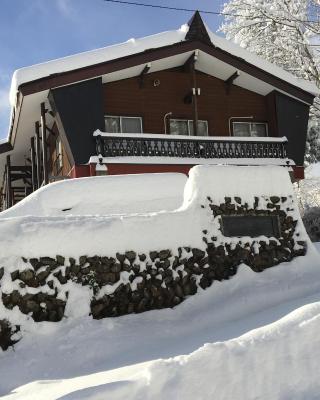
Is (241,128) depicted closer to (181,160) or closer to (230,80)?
(230,80)

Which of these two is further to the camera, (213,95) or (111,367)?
(213,95)

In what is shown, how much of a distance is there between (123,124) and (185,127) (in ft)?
7.98

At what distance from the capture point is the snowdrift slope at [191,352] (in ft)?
15.6

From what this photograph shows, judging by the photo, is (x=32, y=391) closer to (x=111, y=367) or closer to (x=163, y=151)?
(x=111, y=367)

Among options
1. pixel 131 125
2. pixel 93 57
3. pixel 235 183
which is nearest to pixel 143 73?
pixel 131 125

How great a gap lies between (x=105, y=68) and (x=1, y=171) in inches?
491

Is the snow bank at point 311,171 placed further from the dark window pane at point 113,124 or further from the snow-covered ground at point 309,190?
the dark window pane at point 113,124

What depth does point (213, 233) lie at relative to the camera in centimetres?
834

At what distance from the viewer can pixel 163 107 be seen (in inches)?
691

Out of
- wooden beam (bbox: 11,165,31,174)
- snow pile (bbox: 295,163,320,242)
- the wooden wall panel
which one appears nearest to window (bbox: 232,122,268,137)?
snow pile (bbox: 295,163,320,242)

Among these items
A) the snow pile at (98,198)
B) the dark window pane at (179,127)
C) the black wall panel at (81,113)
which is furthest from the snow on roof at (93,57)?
the snow pile at (98,198)

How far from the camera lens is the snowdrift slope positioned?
475cm

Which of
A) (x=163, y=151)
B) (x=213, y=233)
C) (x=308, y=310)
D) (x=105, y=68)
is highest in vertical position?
(x=105, y=68)

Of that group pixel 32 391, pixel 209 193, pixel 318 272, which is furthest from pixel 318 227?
pixel 32 391
